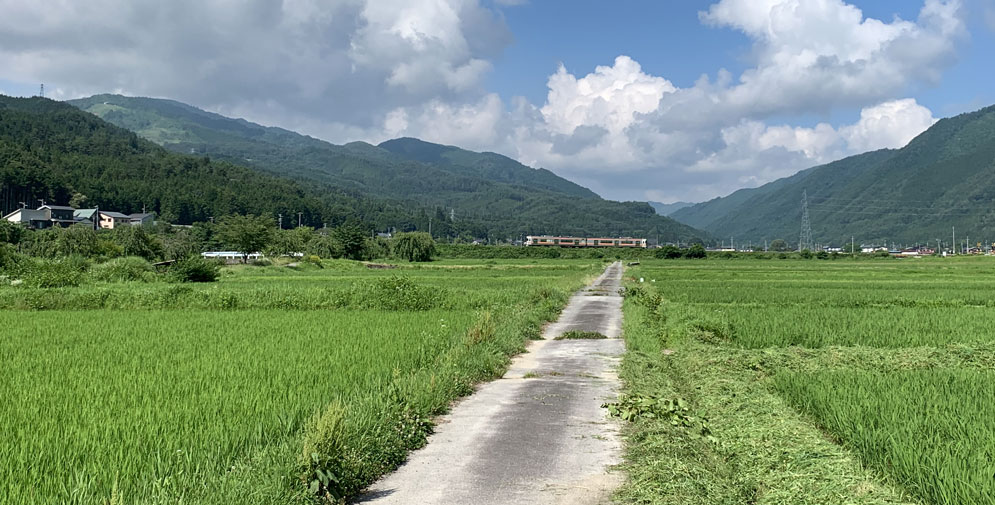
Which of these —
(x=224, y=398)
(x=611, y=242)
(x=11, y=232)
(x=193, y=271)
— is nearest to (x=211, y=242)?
(x=11, y=232)

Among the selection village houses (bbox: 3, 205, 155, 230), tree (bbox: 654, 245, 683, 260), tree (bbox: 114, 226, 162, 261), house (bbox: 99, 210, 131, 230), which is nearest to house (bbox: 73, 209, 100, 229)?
village houses (bbox: 3, 205, 155, 230)

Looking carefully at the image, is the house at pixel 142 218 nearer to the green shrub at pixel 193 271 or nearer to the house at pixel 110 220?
the house at pixel 110 220

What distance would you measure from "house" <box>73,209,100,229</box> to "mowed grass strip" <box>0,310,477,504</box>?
115m

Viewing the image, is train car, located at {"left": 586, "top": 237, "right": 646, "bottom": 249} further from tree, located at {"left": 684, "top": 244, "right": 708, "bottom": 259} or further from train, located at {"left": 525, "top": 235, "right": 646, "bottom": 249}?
tree, located at {"left": 684, "top": 244, "right": 708, "bottom": 259}

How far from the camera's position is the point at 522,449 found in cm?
724

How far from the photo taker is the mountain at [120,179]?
125125mm

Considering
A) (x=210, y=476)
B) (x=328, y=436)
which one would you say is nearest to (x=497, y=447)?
(x=328, y=436)

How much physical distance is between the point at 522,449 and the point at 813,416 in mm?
3675

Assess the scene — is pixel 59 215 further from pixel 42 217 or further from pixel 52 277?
pixel 52 277

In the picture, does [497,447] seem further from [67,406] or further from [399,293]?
[399,293]

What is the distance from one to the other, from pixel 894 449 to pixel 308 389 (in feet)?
21.4

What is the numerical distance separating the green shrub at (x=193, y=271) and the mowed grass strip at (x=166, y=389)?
20.8 meters

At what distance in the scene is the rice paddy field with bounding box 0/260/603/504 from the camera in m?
5.27

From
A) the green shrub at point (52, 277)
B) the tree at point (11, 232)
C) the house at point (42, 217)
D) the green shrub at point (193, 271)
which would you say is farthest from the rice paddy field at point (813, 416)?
the house at point (42, 217)
